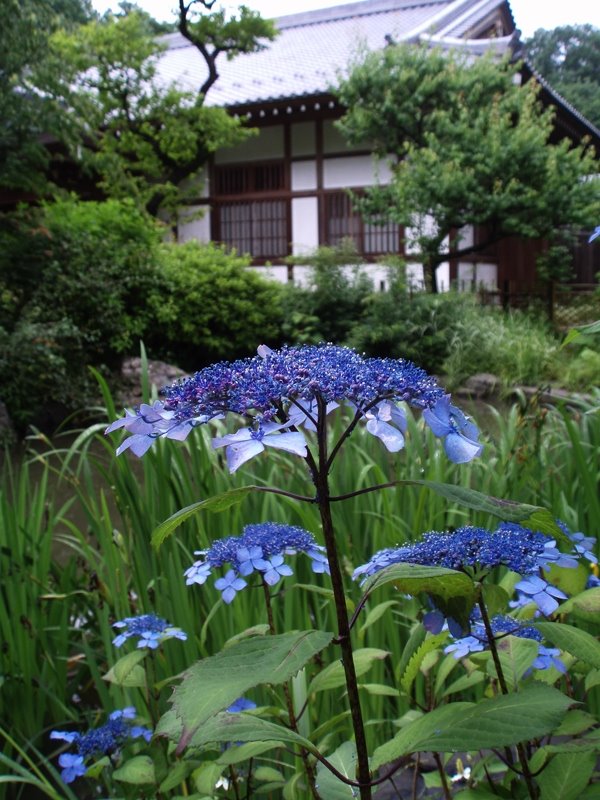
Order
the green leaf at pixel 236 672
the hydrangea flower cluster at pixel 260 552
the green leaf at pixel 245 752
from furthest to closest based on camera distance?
the hydrangea flower cluster at pixel 260 552 < the green leaf at pixel 245 752 < the green leaf at pixel 236 672

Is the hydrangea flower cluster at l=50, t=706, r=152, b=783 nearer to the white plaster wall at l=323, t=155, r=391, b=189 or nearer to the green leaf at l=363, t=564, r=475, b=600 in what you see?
the green leaf at l=363, t=564, r=475, b=600

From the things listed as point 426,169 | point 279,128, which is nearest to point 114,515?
point 426,169

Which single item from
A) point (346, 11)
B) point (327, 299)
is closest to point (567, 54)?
point (346, 11)

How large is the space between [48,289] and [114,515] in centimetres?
500

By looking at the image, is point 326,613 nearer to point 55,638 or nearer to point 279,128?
point 55,638

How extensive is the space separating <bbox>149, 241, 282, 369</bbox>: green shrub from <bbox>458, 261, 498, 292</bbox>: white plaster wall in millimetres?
3217

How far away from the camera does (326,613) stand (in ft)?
6.07

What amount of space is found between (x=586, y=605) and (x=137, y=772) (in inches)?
28.4

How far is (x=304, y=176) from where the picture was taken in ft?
41.3

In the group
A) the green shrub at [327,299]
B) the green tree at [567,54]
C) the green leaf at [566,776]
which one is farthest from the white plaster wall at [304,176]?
the green tree at [567,54]

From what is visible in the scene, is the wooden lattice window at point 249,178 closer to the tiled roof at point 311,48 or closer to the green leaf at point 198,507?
the tiled roof at point 311,48

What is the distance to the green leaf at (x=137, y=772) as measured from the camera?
1197mm

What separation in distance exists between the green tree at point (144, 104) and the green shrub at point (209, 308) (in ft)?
5.37

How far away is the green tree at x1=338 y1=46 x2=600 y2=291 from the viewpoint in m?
10.4
